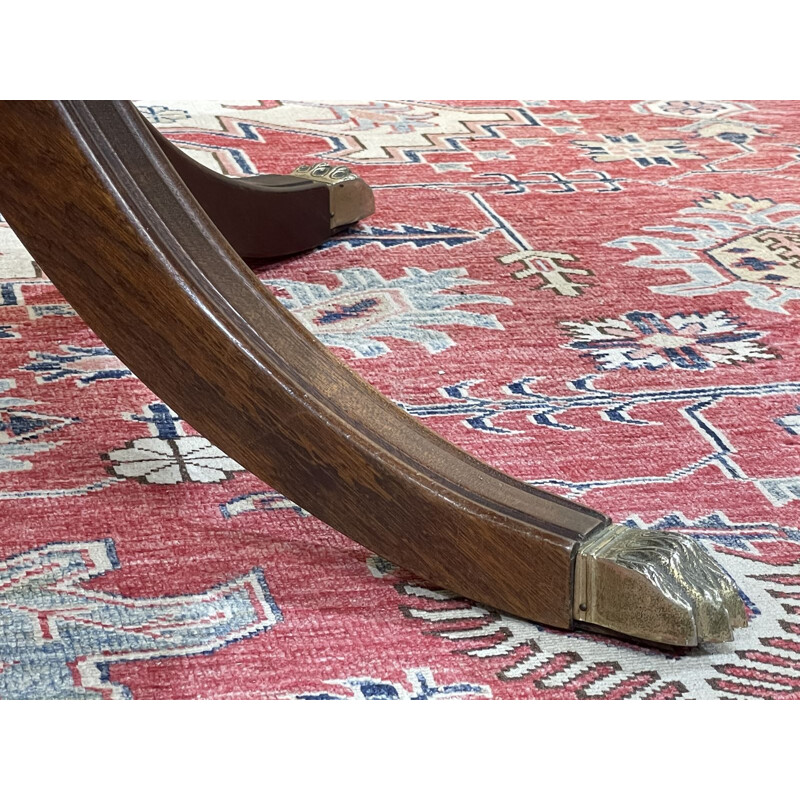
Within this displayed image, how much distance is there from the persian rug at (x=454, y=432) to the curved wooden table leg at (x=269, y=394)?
0.04 metres

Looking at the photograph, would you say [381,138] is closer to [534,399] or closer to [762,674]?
[534,399]

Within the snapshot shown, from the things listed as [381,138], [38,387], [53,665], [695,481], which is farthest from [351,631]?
[381,138]

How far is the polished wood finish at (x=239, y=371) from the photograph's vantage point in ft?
2.59

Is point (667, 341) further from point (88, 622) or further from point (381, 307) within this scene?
point (88, 622)

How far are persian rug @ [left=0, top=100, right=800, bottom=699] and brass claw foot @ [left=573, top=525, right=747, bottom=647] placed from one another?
0.08 ft

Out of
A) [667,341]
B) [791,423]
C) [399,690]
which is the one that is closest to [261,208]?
[667,341]

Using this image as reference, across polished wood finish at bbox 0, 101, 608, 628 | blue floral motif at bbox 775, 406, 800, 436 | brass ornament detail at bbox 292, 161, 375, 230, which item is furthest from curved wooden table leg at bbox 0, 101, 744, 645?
brass ornament detail at bbox 292, 161, 375, 230

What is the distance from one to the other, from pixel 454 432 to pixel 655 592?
0.36 meters

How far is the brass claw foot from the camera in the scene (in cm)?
73

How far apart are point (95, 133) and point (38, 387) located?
0.39m

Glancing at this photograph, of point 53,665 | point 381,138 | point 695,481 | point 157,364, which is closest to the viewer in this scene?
point 53,665

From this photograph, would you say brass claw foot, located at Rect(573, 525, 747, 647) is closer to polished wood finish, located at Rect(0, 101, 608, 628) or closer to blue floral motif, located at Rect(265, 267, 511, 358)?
polished wood finish, located at Rect(0, 101, 608, 628)

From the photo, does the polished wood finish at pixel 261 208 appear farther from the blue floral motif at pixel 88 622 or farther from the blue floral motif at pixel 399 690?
the blue floral motif at pixel 399 690

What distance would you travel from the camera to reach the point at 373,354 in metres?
1.24
